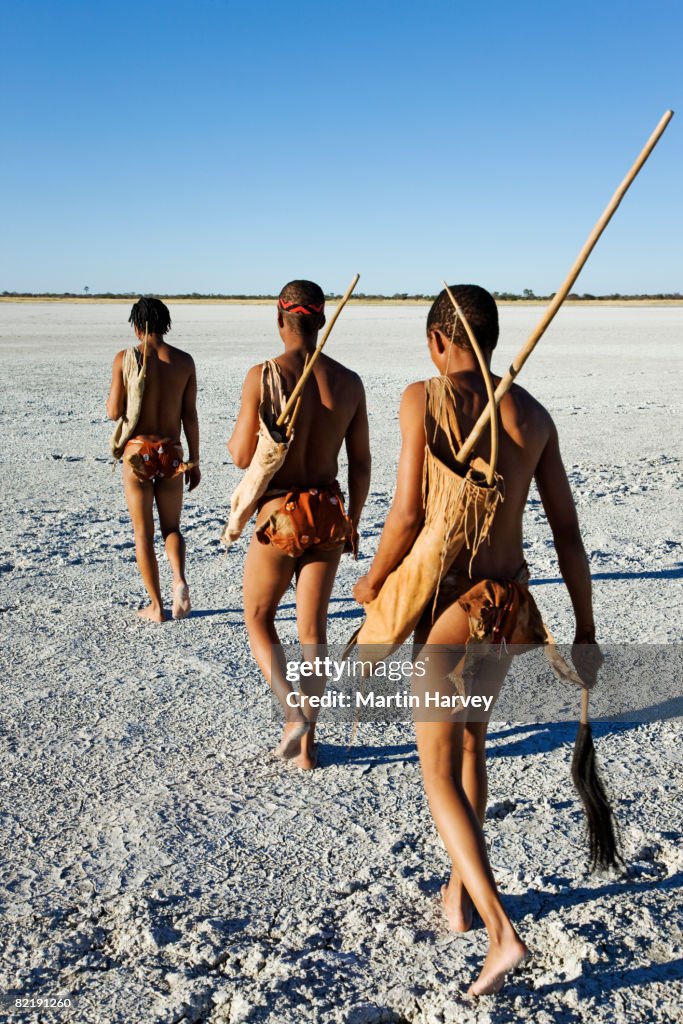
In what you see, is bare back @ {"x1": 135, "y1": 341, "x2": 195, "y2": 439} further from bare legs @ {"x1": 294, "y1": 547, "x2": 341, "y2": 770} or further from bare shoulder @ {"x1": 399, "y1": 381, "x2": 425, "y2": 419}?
bare shoulder @ {"x1": 399, "y1": 381, "x2": 425, "y2": 419}

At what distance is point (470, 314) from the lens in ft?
8.61

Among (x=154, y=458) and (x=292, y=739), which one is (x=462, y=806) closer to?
(x=292, y=739)

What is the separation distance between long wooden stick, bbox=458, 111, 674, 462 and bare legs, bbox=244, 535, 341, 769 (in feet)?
4.71

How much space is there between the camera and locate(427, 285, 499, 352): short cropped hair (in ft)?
8.61

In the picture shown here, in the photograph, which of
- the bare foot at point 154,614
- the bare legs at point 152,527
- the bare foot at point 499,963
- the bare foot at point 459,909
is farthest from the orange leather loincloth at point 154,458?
the bare foot at point 499,963

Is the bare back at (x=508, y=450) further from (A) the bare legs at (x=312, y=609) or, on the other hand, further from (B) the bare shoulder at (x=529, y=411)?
(A) the bare legs at (x=312, y=609)

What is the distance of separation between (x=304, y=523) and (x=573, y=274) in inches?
62.8

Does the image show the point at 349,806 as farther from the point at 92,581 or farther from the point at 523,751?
the point at 92,581

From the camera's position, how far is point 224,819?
11.4 feet

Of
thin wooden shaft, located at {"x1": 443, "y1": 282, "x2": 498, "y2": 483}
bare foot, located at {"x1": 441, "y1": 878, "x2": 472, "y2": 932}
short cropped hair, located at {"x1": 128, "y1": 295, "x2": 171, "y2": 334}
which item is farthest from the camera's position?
short cropped hair, located at {"x1": 128, "y1": 295, "x2": 171, "y2": 334}

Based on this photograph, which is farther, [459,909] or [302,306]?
[302,306]

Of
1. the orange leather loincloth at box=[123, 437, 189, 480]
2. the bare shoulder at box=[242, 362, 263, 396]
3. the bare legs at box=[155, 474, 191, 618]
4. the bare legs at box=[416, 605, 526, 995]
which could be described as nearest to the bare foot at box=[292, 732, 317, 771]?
the bare legs at box=[416, 605, 526, 995]

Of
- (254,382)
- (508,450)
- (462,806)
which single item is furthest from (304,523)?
(462,806)

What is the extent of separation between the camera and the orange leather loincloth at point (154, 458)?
5402mm
